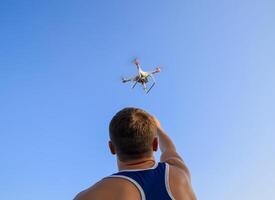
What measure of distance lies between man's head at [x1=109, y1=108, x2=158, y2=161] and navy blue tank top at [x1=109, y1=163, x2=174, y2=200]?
212 mm

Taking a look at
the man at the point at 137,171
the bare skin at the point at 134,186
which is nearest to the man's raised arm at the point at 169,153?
the bare skin at the point at 134,186

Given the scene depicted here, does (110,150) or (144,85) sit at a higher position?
(144,85)

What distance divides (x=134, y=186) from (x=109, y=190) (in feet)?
0.74

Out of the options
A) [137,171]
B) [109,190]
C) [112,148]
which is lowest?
[109,190]

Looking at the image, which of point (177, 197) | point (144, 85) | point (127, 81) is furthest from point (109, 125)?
point (127, 81)

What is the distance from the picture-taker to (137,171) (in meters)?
3.75

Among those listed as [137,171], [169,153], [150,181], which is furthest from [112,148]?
[169,153]

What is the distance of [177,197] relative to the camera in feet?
12.2

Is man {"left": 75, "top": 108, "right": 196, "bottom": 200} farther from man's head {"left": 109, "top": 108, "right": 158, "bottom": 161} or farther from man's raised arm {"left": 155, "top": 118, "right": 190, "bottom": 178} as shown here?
man's raised arm {"left": 155, "top": 118, "right": 190, "bottom": 178}

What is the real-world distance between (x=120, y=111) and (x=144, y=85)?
36163 millimetres

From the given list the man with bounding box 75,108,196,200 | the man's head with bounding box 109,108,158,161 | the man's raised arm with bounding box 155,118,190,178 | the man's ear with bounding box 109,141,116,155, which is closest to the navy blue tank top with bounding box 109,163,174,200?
the man with bounding box 75,108,196,200

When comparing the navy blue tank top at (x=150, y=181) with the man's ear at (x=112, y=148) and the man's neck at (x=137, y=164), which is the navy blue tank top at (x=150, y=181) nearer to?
the man's neck at (x=137, y=164)

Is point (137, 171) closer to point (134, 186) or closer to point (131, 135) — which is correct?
point (134, 186)

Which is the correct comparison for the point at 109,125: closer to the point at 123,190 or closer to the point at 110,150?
the point at 110,150
